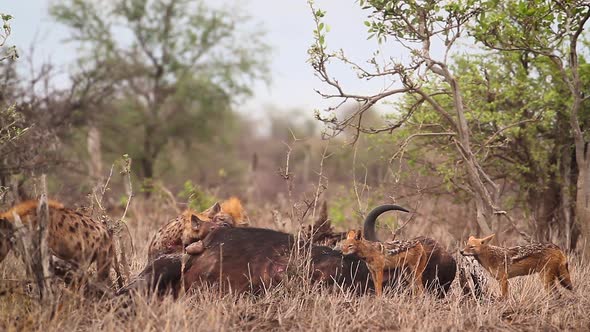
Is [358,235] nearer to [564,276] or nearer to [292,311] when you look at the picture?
[292,311]

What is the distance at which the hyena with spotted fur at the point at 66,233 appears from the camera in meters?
5.14

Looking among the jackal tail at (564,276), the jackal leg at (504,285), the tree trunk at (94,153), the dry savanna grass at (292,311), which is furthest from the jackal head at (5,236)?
the tree trunk at (94,153)

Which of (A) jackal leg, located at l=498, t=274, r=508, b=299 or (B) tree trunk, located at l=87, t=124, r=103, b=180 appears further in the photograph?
(B) tree trunk, located at l=87, t=124, r=103, b=180

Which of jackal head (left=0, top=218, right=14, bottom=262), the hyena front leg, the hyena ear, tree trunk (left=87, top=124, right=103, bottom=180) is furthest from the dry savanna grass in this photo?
tree trunk (left=87, top=124, right=103, bottom=180)

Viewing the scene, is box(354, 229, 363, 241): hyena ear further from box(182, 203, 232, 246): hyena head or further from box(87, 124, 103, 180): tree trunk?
box(87, 124, 103, 180): tree trunk

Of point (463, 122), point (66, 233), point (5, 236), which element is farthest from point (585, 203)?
point (5, 236)

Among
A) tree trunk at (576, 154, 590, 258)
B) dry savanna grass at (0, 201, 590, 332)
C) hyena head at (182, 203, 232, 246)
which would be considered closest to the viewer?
dry savanna grass at (0, 201, 590, 332)

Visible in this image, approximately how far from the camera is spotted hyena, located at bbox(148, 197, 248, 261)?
20.5ft

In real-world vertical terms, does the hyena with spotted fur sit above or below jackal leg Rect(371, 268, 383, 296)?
above

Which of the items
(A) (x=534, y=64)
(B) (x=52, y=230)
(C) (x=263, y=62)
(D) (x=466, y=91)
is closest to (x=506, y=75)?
(A) (x=534, y=64)

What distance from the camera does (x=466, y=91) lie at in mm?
9008

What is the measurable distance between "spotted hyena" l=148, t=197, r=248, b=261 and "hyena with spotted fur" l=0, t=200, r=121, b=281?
69 centimetres

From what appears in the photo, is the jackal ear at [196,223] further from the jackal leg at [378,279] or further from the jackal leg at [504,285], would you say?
the jackal leg at [504,285]

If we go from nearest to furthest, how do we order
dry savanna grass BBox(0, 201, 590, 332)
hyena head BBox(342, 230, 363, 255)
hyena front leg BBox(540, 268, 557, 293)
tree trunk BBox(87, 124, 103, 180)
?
dry savanna grass BBox(0, 201, 590, 332), hyena head BBox(342, 230, 363, 255), hyena front leg BBox(540, 268, 557, 293), tree trunk BBox(87, 124, 103, 180)
